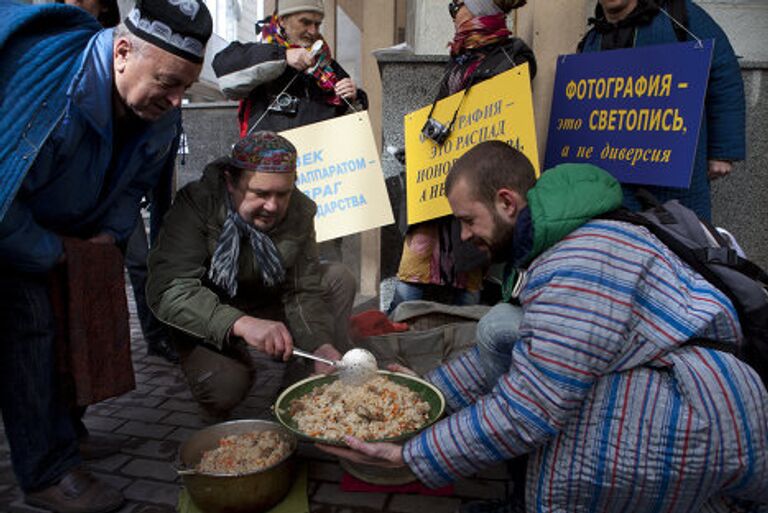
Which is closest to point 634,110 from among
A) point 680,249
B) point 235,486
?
point 680,249

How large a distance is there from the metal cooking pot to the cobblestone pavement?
0.27m

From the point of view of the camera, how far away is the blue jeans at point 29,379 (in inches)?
86.1

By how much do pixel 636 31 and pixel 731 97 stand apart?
23.4 inches

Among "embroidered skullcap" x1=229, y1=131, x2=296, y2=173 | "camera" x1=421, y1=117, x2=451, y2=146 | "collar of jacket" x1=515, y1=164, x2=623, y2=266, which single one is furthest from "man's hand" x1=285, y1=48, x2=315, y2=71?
"collar of jacket" x1=515, y1=164, x2=623, y2=266

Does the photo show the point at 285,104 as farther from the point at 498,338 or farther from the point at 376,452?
the point at 376,452

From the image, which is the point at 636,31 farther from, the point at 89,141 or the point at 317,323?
the point at 89,141

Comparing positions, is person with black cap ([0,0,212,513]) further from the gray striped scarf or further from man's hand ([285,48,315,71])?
man's hand ([285,48,315,71])

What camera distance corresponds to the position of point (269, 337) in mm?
2471

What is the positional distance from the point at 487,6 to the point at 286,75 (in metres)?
1.40

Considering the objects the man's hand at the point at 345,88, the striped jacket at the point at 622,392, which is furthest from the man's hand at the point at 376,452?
the man's hand at the point at 345,88

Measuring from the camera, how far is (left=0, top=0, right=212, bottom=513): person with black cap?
6.40ft

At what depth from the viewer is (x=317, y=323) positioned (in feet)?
9.99

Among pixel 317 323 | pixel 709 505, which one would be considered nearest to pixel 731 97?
pixel 709 505

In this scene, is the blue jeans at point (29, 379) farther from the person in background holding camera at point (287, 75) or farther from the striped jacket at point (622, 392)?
the person in background holding camera at point (287, 75)
